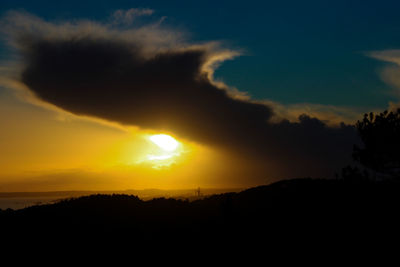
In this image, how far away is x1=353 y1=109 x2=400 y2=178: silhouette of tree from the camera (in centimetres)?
5547

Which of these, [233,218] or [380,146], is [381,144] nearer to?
[380,146]

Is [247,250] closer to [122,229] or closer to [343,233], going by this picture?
[343,233]

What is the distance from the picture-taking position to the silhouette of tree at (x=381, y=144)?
182 feet

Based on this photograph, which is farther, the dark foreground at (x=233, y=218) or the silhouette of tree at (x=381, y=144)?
the silhouette of tree at (x=381, y=144)

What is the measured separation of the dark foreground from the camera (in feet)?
84.9

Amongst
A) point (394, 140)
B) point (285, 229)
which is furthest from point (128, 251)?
point (394, 140)

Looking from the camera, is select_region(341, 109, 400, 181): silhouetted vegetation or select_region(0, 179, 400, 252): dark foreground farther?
select_region(341, 109, 400, 181): silhouetted vegetation

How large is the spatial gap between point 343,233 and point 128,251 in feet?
47.3

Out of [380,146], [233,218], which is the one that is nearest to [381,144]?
[380,146]

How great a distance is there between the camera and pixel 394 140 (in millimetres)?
55250

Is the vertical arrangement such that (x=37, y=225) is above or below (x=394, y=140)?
below

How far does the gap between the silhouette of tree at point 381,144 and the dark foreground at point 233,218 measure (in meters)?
22.0

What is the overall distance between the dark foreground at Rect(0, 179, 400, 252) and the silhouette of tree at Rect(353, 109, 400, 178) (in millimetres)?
22023

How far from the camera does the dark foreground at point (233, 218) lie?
2589 cm
